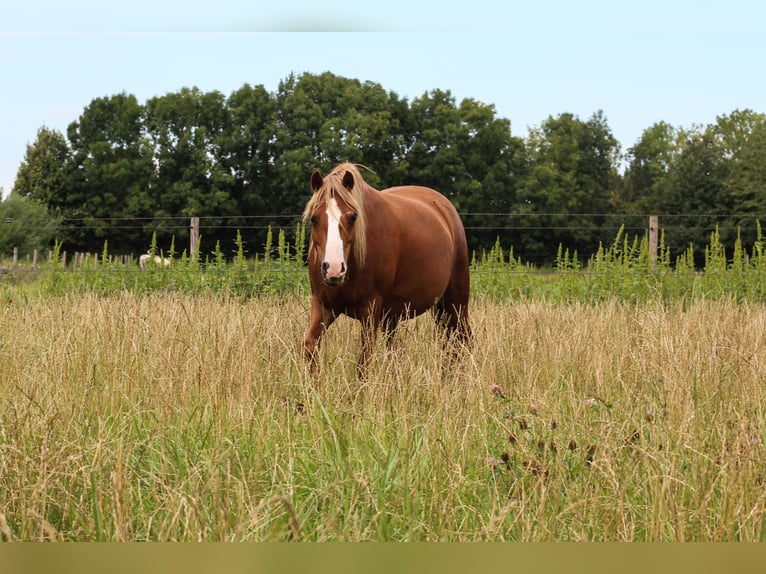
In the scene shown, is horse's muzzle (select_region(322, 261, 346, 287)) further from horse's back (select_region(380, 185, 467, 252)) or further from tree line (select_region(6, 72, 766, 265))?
tree line (select_region(6, 72, 766, 265))

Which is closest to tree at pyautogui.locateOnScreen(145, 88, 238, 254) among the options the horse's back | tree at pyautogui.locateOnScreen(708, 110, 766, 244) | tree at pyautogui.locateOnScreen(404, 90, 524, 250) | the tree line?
the tree line

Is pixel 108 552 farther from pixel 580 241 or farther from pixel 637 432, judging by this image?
pixel 580 241

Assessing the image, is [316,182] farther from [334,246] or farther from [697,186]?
[697,186]

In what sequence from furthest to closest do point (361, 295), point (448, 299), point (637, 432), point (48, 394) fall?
point (448, 299) → point (361, 295) → point (48, 394) → point (637, 432)

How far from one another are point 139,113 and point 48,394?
49352 millimetres

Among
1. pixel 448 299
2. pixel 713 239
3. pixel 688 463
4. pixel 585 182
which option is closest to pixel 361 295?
pixel 448 299

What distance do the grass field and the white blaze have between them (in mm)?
735

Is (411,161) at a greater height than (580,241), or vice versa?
(411,161)

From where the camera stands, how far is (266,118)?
4853cm

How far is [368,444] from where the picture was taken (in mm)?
3258

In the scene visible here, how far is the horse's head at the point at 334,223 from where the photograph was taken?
4.50m

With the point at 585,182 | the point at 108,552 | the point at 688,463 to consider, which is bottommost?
the point at 688,463

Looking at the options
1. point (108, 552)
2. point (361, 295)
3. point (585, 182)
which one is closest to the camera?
point (108, 552)

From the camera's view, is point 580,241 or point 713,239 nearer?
point 713,239
